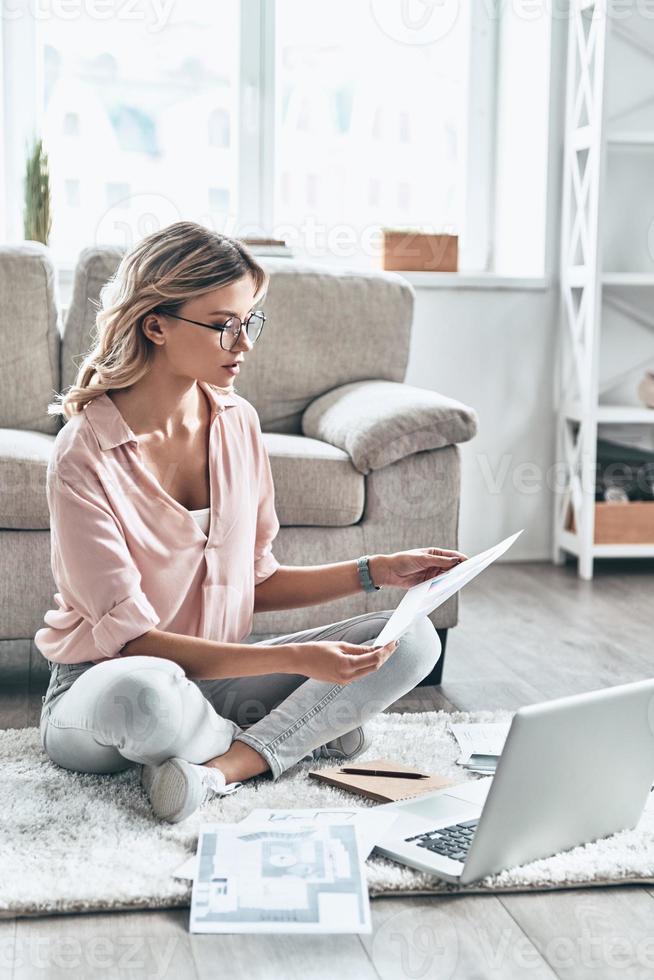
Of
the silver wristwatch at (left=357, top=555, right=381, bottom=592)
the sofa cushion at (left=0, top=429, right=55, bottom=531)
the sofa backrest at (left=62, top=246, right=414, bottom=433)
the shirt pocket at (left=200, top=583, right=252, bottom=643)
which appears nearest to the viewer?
the shirt pocket at (left=200, top=583, right=252, bottom=643)

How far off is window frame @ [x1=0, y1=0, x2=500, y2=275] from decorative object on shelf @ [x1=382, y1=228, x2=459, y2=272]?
24 cm

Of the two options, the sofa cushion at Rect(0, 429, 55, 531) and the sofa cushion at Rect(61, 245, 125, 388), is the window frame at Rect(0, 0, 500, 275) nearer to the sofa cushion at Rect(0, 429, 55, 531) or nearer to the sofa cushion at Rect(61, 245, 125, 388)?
the sofa cushion at Rect(61, 245, 125, 388)

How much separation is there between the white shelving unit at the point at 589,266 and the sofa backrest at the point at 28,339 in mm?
1570

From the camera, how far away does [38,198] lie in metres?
3.32

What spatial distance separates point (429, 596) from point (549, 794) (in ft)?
0.95

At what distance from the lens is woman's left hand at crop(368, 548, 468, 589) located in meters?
1.81

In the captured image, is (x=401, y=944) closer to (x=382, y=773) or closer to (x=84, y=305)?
(x=382, y=773)

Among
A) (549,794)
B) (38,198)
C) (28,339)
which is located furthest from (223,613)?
(38,198)

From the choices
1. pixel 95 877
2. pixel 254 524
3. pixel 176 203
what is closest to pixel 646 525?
pixel 176 203

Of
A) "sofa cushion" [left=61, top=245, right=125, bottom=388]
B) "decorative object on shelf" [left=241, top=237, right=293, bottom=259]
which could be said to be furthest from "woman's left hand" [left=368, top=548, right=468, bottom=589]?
"decorative object on shelf" [left=241, top=237, right=293, bottom=259]

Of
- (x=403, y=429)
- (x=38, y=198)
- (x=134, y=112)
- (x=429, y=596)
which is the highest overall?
(x=134, y=112)

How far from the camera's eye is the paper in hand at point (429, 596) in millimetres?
1493

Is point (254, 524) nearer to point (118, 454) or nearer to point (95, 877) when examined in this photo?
point (118, 454)

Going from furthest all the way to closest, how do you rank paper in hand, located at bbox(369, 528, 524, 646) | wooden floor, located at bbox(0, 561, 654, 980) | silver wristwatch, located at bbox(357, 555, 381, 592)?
silver wristwatch, located at bbox(357, 555, 381, 592) → paper in hand, located at bbox(369, 528, 524, 646) → wooden floor, located at bbox(0, 561, 654, 980)
